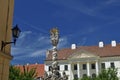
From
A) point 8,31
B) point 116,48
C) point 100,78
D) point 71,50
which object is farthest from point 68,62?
point 8,31

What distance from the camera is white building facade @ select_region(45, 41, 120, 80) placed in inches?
2436

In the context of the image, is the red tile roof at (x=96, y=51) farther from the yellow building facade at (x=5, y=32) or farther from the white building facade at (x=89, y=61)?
the yellow building facade at (x=5, y=32)

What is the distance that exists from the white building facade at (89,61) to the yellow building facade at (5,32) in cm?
5072

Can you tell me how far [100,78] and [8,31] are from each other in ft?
119

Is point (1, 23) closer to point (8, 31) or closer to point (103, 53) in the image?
point (8, 31)

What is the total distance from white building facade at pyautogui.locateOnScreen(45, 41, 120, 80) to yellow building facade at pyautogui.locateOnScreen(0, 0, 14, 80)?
5072cm

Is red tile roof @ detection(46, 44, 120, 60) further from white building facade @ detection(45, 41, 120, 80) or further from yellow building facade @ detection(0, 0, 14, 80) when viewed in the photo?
yellow building facade @ detection(0, 0, 14, 80)

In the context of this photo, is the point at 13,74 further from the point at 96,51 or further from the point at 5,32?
the point at 5,32

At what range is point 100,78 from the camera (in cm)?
4638

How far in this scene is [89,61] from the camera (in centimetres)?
6306

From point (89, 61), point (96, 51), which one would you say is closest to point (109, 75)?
point (89, 61)

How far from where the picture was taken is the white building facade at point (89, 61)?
61878mm

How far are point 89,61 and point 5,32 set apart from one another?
52.6 metres

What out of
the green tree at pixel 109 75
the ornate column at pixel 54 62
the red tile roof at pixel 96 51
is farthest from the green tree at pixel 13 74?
the red tile roof at pixel 96 51
